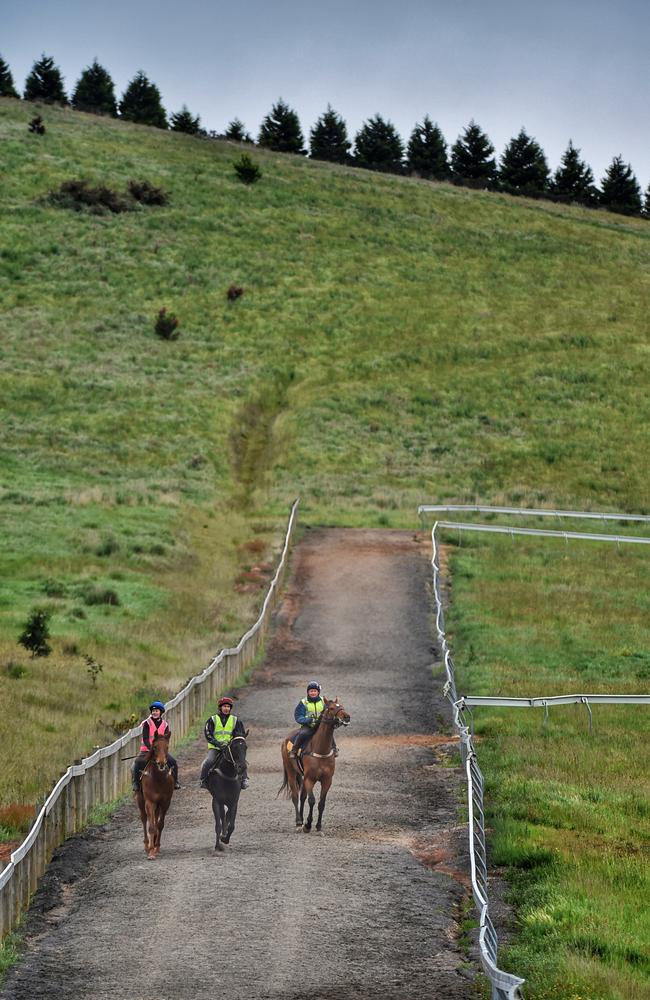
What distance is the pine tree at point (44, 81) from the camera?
117750mm

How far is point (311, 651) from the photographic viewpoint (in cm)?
3203

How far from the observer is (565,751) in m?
22.0

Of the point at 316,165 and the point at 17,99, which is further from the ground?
the point at 17,99

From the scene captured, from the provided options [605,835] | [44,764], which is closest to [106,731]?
[44,764]

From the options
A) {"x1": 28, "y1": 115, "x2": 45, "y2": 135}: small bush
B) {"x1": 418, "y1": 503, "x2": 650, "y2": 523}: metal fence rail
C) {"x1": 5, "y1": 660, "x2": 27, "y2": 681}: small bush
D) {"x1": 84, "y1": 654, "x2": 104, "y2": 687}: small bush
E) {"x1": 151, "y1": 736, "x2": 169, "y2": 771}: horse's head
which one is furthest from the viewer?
{"x1": 28, "y1": 115, "x2": 45, "y2": 135}: small bush

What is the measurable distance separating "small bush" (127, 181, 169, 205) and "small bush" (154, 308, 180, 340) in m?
19.0

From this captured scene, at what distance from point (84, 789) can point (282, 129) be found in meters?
104

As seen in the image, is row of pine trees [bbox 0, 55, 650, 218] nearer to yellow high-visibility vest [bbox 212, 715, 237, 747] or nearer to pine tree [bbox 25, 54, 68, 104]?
pine tree [bbox 25, 54, 68, 104]

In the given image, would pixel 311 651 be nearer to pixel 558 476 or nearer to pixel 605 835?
pixel 605 835

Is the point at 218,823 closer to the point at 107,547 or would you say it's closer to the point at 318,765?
the point at 318,765

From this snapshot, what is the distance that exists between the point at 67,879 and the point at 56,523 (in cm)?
2646

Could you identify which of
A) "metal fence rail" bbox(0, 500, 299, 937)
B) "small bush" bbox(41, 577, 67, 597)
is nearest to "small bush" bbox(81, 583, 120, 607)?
"small bush" bbox(41, 577, 67, 597)

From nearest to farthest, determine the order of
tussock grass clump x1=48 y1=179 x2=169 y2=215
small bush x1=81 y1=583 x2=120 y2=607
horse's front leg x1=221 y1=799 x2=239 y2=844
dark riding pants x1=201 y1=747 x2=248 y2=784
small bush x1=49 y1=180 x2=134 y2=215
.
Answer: horse's front leg x1=221 y1=799 x2=239 y2=844, dark riding pants x1=201 y1=747 x2=248 y2=784, small bush x1=81 y1=583 x2=120 y2=607, small bush x1=49 y1=180 x2=134 y2=215, tussock grass clump x1=48 y1=179 x2=169 y2=215

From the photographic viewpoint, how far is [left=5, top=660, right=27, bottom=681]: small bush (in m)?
25.4
